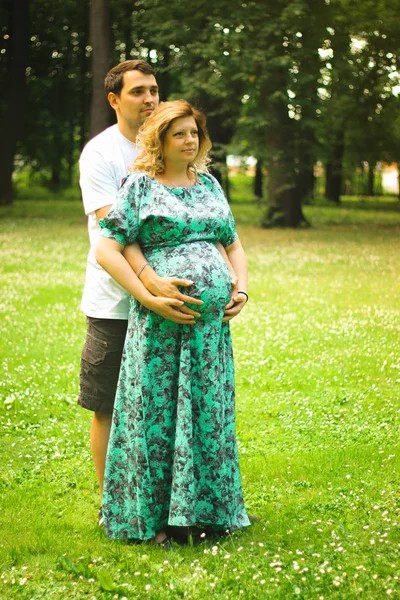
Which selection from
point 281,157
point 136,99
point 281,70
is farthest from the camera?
point 281,157

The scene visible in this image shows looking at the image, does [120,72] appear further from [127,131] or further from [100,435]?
[100,435]

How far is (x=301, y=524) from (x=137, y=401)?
4.36 feet

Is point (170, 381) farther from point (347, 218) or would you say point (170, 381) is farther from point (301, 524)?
point (347, 218)

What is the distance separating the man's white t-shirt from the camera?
446 cm

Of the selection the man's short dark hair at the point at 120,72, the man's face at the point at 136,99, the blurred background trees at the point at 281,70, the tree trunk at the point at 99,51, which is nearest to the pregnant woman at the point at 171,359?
the man's face at the point at 136,99

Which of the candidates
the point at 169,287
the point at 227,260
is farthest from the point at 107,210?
the point at 227,260

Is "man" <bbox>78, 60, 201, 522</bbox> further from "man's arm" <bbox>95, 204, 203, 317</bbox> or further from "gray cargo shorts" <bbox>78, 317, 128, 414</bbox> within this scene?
"man's arm" <bbox>95, 204, 203, 317</bbox>

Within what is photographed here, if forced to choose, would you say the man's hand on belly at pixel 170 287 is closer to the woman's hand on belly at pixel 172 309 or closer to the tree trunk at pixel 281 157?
the woman's hand on belly at pixel 172 309

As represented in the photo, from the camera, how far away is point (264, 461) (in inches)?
229

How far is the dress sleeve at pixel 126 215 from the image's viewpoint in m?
4.19

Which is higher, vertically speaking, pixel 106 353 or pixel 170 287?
pixel 170 287

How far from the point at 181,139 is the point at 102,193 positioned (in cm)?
57

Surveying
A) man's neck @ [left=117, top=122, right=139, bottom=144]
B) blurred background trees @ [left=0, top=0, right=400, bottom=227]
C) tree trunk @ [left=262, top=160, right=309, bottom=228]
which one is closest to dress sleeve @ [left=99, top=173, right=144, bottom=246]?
man's neck @ [left=117, top=122, right=139, bottom=144]

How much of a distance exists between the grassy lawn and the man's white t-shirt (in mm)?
1353
